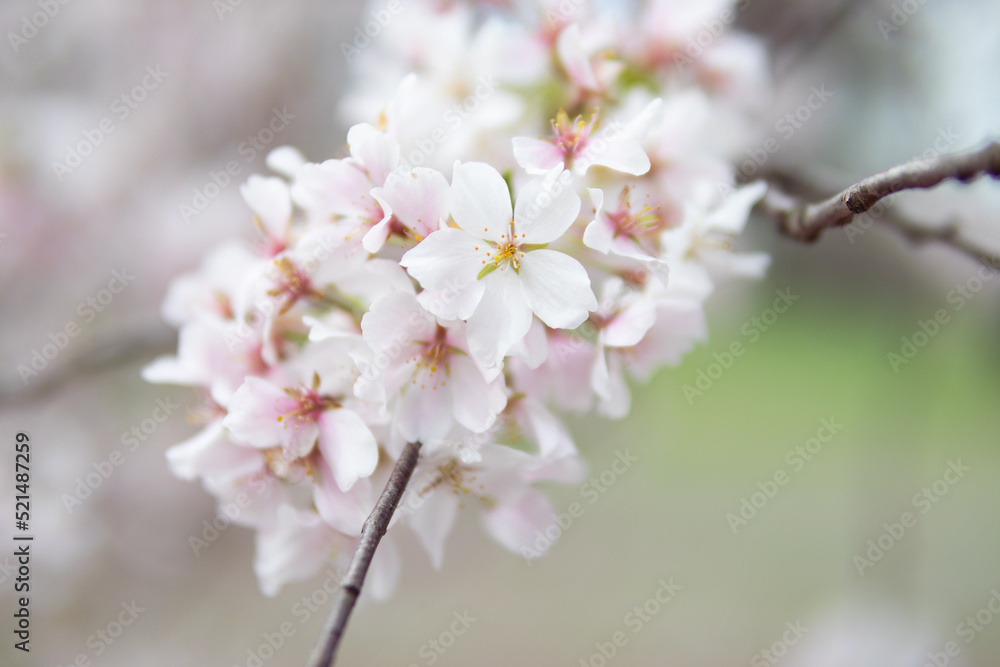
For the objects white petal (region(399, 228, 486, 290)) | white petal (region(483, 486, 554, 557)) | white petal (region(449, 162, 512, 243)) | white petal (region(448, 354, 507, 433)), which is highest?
white petal (region(449, 162, 512, 243))

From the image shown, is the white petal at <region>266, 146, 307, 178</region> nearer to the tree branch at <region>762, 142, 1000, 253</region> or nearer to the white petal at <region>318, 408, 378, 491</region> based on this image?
the white petal at <region>318, 408, 378, 491</region>

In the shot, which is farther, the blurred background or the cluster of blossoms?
the blurred background

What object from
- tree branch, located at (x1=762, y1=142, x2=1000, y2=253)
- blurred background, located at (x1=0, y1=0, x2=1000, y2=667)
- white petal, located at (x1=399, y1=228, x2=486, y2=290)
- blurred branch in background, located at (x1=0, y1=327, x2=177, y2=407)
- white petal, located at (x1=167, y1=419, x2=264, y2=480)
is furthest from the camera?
blurred background, located at (x1=0, y1=0, x2=1000, y2=667)

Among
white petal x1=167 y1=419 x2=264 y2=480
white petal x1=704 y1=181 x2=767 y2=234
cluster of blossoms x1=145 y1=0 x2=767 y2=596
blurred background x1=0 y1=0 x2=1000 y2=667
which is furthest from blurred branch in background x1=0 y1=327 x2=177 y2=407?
white petal x1=704 y1=181 x2=767 y2=234

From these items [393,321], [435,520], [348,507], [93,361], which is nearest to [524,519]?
[435,520]

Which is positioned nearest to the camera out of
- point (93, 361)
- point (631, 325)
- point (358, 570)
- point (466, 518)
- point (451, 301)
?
point (358, 570)

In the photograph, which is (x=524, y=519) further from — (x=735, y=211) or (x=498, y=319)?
(x=735, y=211)

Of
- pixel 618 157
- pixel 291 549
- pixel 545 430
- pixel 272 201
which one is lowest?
pixel 291 549

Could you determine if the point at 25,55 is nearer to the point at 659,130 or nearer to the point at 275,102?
the point at 275,102
